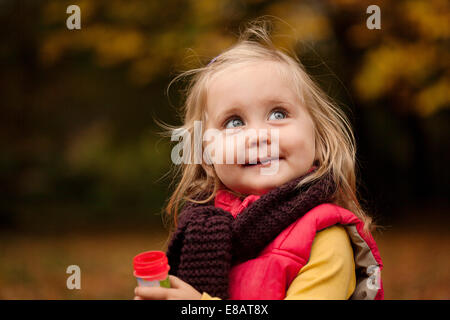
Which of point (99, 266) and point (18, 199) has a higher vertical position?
point (18, 199)

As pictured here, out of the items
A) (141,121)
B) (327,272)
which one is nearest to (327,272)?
(327,272)

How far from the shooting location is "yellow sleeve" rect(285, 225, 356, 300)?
1485 millimetres

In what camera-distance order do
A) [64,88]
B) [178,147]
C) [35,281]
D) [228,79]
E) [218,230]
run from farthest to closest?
[64,88] < [35,281] < [178,147] < [228,79] < [218,230]

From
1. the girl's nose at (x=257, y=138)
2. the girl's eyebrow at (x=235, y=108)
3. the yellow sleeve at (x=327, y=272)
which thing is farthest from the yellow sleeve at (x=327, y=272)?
the girl's eyebrow at (x=235, y=108)

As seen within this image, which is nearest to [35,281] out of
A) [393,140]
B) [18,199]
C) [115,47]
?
[18,199]

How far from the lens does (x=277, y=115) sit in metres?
1.71

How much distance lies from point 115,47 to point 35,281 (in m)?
2.69

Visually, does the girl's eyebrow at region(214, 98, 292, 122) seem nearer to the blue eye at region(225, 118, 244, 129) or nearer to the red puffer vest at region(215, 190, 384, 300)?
the blue eye at region(225, 118, 244, 129)

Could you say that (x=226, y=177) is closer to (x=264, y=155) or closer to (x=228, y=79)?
(x=264, y=155)

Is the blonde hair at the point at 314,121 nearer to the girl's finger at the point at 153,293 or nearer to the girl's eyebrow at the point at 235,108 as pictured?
the girl's eyebrow at the point at 235,108

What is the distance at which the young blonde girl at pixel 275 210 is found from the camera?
60.6 inches

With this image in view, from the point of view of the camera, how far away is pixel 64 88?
6477 mm

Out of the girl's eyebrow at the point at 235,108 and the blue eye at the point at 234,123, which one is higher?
the girl's eyebrow at the point at 235,108

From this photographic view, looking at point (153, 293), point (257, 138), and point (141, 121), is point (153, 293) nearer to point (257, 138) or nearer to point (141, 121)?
point (257, 138)
